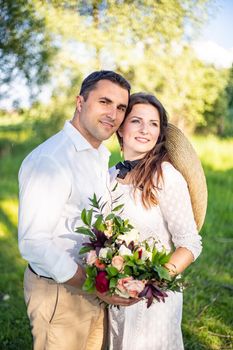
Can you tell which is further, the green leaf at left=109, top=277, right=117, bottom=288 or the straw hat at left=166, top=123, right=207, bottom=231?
the straw hat at left=166, top=123, right=207, bottom=231

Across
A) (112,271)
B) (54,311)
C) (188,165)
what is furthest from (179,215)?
(54,311)

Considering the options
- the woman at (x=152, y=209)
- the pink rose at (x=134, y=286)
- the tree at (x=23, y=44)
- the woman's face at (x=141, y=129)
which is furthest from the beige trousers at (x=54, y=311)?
the tree at (x=23, y=44)

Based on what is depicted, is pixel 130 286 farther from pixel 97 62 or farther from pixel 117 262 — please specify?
pixel 97 62

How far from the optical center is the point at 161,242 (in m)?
2.75

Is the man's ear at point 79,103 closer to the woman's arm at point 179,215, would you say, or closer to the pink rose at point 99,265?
the woman's arm at point 179,215

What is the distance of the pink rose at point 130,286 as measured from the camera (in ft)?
7.24

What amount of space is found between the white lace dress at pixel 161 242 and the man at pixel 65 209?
17cm

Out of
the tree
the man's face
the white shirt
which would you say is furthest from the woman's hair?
the tree

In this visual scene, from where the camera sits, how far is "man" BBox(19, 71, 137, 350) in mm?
2475

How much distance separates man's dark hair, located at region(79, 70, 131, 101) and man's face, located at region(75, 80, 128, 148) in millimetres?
20

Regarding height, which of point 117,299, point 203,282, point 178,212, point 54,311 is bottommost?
point 203,282

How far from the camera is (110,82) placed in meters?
2.84

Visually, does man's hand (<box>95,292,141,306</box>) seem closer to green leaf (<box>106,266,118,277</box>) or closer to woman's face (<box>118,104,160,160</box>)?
green leaf (<box>106,266,118,277</box>)

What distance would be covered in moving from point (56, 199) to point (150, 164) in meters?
0.57
